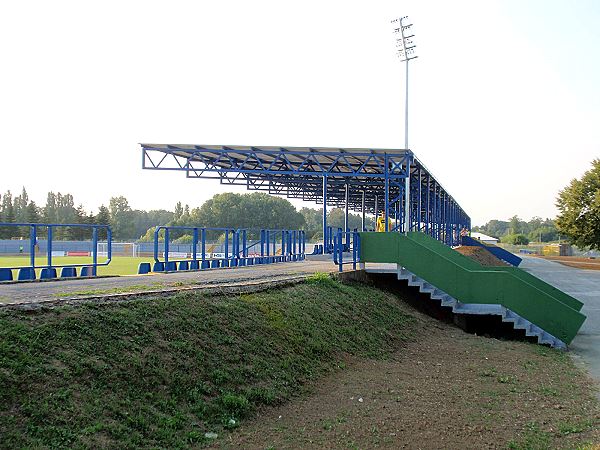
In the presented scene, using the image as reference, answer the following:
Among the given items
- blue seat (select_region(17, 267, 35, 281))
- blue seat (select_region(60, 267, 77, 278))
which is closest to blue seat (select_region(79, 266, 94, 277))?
blue seat (select_region(60, 267, 77, 278))

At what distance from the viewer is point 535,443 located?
707cm

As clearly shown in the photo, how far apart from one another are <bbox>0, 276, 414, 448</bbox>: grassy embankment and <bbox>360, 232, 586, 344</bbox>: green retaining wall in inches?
238

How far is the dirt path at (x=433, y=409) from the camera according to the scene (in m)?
6.77

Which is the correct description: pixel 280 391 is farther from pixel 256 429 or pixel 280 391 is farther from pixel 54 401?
pixel 54 401

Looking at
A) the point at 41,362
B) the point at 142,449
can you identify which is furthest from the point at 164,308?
the point at 142,449

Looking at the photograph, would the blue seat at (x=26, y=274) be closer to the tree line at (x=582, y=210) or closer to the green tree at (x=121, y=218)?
the tree line at (x=582, y=210)

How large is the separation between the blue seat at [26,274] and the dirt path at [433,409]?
7.00 m

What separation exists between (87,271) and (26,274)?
7.10 ft

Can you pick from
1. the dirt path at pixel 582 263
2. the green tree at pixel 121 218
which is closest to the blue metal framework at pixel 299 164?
the dirt path at pixel 582 263

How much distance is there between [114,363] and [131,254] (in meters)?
42.0

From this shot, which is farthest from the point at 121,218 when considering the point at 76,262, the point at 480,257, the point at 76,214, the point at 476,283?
the point at 476,283

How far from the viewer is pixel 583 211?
165ft

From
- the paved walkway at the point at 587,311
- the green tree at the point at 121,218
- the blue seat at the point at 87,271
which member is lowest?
the paved walkway at the point at 587,311

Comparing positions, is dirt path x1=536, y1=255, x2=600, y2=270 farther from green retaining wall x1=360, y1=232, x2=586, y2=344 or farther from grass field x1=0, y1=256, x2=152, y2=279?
green retaining wall x1=360, y1=232, x2=586, y2=344
